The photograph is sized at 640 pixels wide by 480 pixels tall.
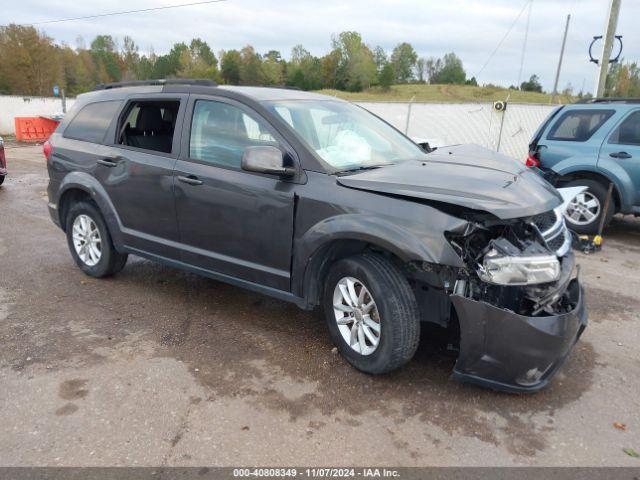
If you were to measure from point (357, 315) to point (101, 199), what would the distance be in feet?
9.12

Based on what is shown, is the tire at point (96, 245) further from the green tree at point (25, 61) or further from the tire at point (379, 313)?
the green tree at point (25, 61)

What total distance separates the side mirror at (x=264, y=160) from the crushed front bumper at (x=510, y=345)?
140 centimetres

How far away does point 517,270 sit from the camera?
276 centimetres

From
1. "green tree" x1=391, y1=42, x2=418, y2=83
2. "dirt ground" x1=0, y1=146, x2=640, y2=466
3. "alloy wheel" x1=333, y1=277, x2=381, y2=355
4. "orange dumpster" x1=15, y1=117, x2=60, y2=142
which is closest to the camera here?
"dirt ground" x1=0, y1=146, x2=640, y2=466

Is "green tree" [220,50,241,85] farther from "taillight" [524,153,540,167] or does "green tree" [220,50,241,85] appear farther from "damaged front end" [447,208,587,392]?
"damaged front end" [447,208,587,392]

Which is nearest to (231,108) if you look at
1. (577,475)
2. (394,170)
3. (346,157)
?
(346,157)

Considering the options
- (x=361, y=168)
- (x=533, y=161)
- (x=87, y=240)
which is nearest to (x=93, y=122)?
(x=87, y=240)

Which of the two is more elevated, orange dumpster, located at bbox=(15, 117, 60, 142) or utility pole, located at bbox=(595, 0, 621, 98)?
utility pole, located at bbox=(595, 0, 621, 98)

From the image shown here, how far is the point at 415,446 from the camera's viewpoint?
268 centimetres

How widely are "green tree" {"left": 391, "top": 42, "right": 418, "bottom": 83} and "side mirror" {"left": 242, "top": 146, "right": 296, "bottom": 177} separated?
93.4 meters

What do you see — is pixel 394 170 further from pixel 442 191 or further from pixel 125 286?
pixel 125 286

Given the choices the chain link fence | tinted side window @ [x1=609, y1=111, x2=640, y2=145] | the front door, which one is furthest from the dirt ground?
the chain link fence

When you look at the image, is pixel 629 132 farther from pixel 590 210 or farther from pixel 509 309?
pixel 509 309

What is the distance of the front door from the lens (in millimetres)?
3549
